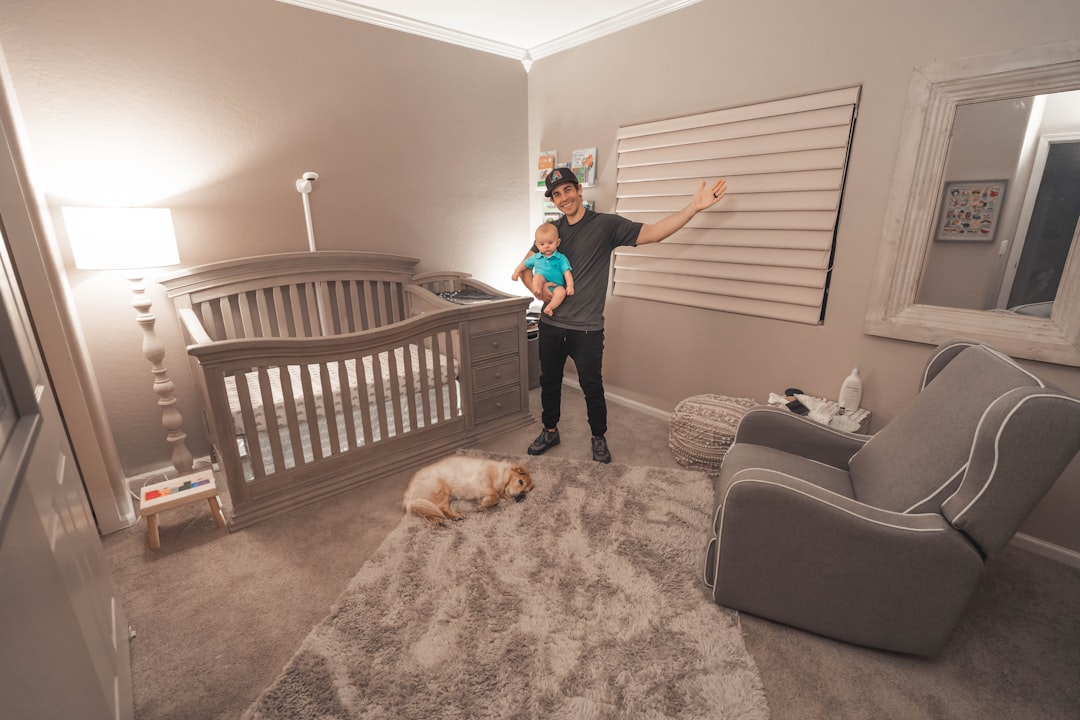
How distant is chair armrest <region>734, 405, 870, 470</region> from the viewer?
6.06 ft

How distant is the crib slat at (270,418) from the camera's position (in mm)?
2018

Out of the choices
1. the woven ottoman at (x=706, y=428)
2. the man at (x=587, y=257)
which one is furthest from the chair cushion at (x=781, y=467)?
the man at (x=587, y=257)

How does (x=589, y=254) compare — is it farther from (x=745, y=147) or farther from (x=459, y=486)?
(x=459, y=486)

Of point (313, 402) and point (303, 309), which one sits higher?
point (303, 309)

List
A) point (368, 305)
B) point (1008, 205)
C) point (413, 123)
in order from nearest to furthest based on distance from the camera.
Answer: point (1008, 205), point (368, 305), point (413, 123)

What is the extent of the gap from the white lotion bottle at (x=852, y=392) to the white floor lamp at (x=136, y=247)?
3.04 meters

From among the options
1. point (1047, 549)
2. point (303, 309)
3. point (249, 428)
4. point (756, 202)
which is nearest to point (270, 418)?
point (249, 428)

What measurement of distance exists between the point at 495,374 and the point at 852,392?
181 centimetres

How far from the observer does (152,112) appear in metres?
2.21

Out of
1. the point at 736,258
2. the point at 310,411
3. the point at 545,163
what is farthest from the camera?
the point at 545,163

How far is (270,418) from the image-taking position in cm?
205

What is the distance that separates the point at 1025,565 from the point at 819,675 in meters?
1.16

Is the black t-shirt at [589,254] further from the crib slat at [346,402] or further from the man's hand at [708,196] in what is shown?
the crib slat at [346,402]

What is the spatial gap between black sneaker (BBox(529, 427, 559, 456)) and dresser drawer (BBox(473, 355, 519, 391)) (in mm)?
391
